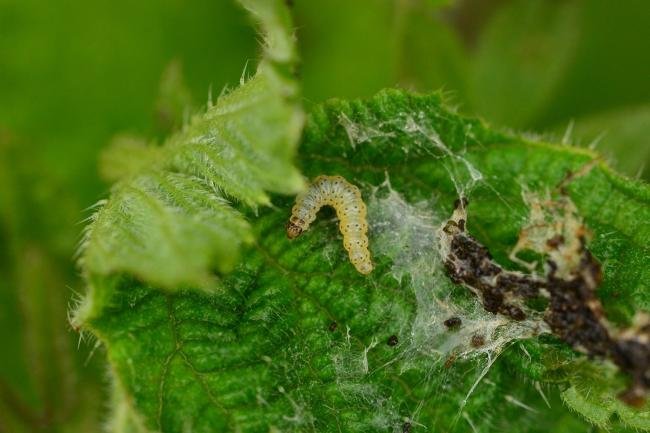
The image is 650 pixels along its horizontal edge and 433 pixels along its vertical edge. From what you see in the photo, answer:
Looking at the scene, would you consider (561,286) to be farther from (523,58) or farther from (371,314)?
(523,58)

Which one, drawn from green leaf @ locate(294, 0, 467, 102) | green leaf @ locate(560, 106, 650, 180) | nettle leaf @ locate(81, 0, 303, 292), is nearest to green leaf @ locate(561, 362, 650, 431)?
nettle leaf @ locate(81, 0, 303, 292)

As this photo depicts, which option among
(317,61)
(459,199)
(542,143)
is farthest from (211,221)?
(317,61)

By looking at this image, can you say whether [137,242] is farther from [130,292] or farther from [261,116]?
[261,116]

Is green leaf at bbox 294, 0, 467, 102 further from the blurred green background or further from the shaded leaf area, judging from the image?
the shaded leaf area

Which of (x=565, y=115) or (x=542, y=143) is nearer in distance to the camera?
(x=542, y=143)

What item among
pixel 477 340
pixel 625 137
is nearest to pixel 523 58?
pixel 625 137

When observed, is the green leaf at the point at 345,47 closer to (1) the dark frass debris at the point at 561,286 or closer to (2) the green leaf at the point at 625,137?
(2) the green leaf at the point at 625,137
